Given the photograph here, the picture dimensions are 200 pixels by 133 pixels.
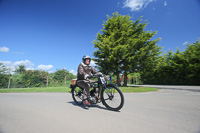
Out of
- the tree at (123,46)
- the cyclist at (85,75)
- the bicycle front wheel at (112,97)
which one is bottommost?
the bicycle front wheel at (112,97)

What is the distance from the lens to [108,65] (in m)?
15.0

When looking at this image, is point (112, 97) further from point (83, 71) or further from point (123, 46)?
point (123, 46)

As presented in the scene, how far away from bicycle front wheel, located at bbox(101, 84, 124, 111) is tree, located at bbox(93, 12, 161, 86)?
991cm

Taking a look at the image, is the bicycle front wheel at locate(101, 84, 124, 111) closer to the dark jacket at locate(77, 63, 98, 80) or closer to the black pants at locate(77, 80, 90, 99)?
the black pants at locate(77, 80, 90, 99)

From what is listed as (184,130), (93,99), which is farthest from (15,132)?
(184,130)

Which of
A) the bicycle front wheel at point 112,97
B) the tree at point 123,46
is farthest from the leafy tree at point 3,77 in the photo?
the bicycle front wheel at point 112,97

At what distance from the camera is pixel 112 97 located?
335 cm

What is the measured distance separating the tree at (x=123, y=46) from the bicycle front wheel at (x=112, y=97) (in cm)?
991

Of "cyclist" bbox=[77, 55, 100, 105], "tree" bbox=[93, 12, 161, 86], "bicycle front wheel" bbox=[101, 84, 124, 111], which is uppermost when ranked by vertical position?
"tree" bbox=[93, 12, 161, 86]

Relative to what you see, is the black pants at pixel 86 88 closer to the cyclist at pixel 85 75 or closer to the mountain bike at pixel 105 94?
the cyclist at pixel 85 75

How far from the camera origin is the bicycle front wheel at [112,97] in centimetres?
315

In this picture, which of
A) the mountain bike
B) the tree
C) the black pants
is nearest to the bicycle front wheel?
the mountain bike

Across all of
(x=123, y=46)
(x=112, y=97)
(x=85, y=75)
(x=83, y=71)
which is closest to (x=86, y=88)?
(x=85, y=75)

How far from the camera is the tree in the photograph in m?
13.4
